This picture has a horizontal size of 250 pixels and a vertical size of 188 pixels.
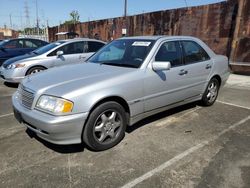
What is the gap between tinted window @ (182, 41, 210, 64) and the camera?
4.67 m

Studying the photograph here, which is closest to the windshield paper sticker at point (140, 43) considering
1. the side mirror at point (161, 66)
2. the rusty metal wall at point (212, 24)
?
the side mirror at point (161, 66)

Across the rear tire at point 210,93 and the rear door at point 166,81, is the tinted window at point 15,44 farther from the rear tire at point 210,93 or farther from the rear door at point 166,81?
the rear tire at point 210,93

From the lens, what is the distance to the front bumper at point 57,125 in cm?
298

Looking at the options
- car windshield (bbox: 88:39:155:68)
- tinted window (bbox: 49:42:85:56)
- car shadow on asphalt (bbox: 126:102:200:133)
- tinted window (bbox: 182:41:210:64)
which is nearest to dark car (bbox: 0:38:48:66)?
tinted window (bbox: 49:42:85:56)

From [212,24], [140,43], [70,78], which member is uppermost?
[212,24]

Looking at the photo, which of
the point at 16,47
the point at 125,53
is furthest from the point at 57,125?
the point at 16,47

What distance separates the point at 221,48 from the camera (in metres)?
11.1

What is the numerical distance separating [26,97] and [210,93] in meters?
3.84

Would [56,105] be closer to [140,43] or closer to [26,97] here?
[26,97]

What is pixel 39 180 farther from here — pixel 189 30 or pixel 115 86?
pixel 189 30

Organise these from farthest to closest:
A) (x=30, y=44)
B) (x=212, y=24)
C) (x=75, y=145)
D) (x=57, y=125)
Answer: (x=212, y=24), (x=30, y=44), (x=75, y=145), (x=57, y=125)

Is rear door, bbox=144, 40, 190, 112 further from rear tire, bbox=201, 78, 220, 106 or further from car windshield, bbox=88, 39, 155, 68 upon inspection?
rear tire, bbox=201, 78, 220, 106

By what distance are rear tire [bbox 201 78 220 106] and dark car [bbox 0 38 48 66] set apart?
828cm

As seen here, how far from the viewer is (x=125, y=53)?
4.33 meters
